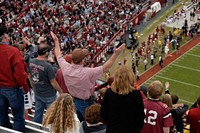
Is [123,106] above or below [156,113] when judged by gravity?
above

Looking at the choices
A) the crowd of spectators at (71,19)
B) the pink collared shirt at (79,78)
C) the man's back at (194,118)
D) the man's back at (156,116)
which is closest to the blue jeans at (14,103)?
the pink collared shirt at (79,78)

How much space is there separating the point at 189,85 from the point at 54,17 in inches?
420

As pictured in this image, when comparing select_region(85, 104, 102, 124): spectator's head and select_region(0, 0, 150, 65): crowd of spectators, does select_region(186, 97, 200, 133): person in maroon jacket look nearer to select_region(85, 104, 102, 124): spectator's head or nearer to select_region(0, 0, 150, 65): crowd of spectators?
select_region(85, 104, 102, 124): spectator's head

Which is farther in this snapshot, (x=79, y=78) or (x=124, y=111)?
(x=79, y=78)

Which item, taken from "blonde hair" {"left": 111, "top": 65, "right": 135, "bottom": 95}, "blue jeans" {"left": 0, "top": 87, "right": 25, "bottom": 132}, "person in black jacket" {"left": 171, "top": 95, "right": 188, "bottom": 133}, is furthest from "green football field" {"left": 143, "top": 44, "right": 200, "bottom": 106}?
"blonde hair" {"left": 111, "top": 65, "right": 135, "bottom": 95}

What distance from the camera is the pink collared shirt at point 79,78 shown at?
6.21 meters

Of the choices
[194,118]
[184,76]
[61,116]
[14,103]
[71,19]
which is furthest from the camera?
[71,19]

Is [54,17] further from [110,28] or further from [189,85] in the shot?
[189,85]

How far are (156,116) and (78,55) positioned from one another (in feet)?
4.54

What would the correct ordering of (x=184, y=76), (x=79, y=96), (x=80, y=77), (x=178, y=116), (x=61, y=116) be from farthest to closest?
(x=184, y=76) < (x=178, y=116) < (x=79, y=96) < (x=80, y=77) < (x=61, y=116)

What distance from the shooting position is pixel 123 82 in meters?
5.06

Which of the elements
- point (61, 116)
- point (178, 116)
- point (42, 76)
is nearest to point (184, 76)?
point (178, 116)

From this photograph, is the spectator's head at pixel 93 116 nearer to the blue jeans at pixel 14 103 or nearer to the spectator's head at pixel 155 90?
the spectator's head at pixel 155 90

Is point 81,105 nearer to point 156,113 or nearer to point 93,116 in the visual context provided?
point 93,116
